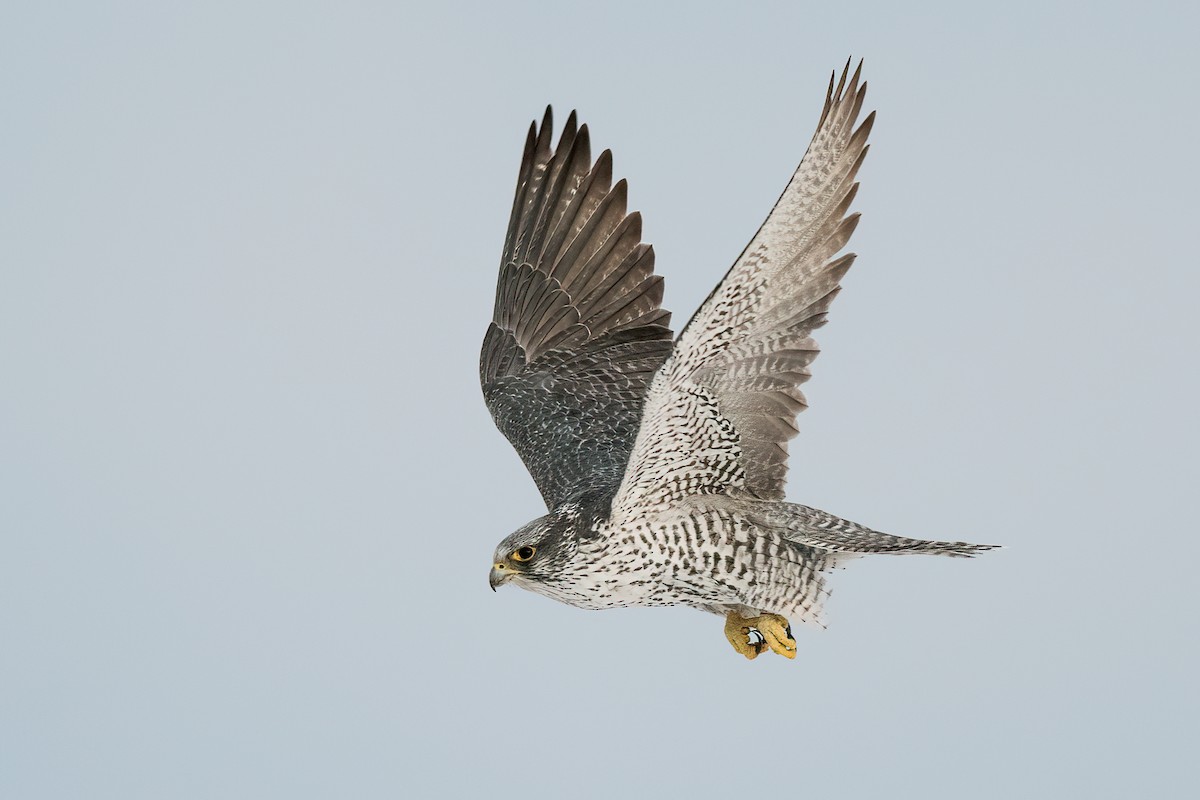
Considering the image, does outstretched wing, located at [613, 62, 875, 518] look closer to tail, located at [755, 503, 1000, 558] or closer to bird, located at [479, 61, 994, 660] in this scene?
bird, located at [479, 61, 994, 660]

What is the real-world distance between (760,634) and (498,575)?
5.33 ft

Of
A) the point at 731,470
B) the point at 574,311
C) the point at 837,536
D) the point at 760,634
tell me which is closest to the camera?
the point at 837,536

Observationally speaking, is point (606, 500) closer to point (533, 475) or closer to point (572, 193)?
point (533, 475)

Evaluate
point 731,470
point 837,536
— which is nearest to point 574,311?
point 731,470

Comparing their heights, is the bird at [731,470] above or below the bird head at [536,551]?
above

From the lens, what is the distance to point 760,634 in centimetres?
859

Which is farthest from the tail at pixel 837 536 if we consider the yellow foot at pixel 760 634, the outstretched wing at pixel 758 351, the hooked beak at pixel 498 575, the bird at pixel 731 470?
the hooked beak at pixel 498 575

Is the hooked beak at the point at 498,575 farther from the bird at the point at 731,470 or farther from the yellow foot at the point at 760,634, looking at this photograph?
the yellow foot at the point at 760,634

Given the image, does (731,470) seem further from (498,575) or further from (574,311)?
(574,311)

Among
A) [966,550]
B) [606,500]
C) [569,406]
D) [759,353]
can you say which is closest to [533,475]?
[569,406]

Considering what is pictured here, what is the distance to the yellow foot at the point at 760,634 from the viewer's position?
27.6 ft

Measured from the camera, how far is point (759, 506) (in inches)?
315

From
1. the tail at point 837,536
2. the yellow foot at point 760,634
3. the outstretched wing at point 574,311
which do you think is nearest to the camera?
the tail at point 837,536

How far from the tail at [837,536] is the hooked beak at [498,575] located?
130cm
